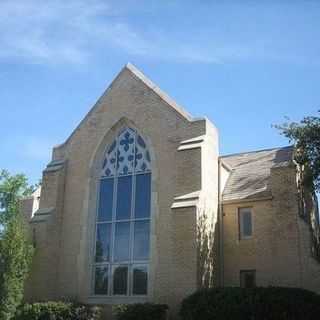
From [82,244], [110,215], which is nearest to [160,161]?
[110,215]

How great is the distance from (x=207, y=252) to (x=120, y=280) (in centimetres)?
384

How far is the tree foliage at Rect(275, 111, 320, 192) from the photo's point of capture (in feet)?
55.4

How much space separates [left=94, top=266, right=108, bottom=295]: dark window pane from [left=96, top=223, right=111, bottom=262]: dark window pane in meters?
0.41

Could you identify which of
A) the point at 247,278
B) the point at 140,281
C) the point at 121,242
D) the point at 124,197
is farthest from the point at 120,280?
the point at 247,278

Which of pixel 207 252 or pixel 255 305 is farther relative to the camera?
pixel 207 252

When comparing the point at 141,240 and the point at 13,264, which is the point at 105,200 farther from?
the point at 13,264

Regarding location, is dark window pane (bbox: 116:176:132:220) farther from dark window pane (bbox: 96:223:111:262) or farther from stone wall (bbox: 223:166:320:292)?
stone wall (bbox: 223:166:320:292)

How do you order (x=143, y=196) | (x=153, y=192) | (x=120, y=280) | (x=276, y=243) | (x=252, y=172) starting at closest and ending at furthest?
(x=276, y=243) < (x=120, y=280) < (x=153, y=192) < (x=143, y=196) < (x=252, y=172)

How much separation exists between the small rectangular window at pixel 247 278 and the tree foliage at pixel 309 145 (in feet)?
14.0

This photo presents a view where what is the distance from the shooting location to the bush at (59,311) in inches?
698

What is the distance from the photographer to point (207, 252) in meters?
18.1

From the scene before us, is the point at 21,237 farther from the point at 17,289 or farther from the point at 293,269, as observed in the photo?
the point at 293,269

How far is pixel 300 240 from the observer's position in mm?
17797

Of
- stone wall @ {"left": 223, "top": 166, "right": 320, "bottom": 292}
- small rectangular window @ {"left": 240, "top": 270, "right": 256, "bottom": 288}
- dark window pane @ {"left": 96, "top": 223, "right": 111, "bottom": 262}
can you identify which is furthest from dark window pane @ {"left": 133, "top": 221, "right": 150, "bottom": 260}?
small rectangular window @ {"left": 240, "top": 270, "right": 256, "bottom": 288}
